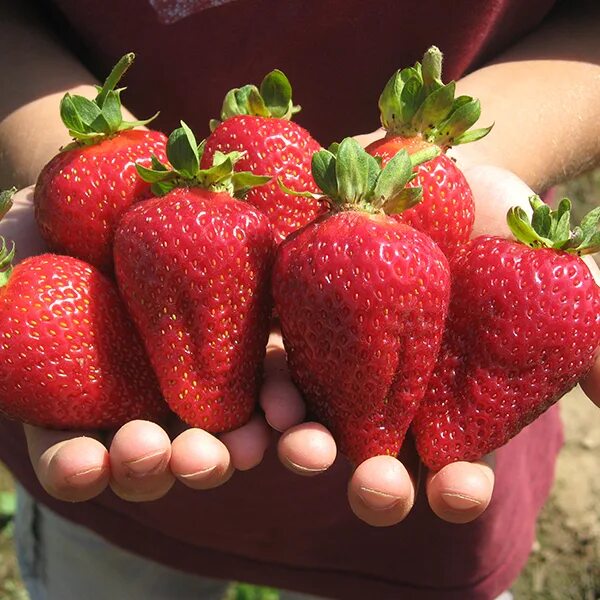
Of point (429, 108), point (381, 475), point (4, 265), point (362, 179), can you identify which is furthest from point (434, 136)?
point (4, 265)

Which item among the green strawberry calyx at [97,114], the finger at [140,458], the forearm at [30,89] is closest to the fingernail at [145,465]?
the finger at [140,458]

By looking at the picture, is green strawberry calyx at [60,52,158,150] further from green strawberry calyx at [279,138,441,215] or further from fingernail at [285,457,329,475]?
fingernail at [285,457,329,475]

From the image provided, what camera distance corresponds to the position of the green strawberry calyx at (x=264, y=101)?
995 mm

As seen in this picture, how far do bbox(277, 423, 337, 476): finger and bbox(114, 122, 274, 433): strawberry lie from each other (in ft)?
0.28

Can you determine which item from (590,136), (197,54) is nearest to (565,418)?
(590,136)

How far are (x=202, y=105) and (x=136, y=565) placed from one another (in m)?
0.71

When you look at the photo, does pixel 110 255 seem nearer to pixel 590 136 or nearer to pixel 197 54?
pixel 197 54

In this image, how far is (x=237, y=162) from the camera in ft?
3.10

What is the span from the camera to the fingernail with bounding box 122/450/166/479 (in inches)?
31.6

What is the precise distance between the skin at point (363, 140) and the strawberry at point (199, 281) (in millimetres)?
47

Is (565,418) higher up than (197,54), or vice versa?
(197,54)

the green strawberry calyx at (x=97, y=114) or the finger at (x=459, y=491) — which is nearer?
the finger at (x=459, y=491)

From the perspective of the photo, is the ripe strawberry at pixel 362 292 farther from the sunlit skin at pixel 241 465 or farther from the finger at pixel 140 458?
the finger at pixel 140 458

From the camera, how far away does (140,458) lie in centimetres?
80
